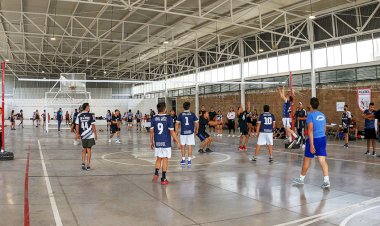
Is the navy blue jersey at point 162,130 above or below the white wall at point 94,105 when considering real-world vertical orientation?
below

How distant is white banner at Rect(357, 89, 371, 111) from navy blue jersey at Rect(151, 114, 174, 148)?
54.3ft

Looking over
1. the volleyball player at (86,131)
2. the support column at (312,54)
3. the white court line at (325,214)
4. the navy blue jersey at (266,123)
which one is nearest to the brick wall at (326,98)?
the support column at (312,54)

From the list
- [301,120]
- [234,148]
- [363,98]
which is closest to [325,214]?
[234,148]

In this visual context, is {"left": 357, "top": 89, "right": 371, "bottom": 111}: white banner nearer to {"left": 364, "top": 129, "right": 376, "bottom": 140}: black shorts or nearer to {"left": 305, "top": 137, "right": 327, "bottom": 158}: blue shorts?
{"left": 364, "top": 129, "right": 376, "bottom": 140}: black shorts

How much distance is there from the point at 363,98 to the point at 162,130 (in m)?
17.0

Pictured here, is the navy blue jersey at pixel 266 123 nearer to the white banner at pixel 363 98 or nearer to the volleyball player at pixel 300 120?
the volleyball player at pixel 300 120

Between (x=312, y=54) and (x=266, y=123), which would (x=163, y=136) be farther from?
(x=312, y=54)

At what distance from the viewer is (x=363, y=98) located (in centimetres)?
2064

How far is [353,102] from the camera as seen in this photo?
70.6ft

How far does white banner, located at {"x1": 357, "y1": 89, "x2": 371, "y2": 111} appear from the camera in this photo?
20330 millimetres

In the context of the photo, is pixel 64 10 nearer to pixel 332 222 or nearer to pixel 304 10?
pixel 304 10

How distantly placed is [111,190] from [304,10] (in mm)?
19918

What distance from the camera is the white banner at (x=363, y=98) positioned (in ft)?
66.7

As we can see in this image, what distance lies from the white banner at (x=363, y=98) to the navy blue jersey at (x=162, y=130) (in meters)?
16.5
